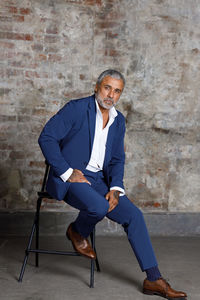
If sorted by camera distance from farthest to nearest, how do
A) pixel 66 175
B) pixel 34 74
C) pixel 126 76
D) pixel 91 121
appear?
1. pixel 126 76
2. pixel 34 74
3. pixel 91 121
4. pixel 66 175

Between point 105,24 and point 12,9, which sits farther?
point 105,24

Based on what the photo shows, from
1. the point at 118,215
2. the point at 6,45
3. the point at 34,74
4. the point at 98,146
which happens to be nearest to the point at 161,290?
the point at 118,215

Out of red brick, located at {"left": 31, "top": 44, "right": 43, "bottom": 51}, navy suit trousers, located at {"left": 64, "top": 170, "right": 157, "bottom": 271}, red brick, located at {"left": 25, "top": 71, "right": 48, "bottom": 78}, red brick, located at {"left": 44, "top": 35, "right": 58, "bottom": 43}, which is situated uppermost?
red brick, located at {"left": 44, "top": 35, "right": 58, "bottom": 43}

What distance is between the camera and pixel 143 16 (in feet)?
14.8

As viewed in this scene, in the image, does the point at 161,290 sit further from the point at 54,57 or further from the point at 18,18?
the point at 18,18

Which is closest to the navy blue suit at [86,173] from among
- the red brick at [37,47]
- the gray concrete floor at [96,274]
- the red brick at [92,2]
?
the gray concrete floor at [96,274]

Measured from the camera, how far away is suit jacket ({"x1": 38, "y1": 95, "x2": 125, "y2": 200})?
9.69ft

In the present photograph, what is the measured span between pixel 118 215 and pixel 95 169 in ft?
1.41

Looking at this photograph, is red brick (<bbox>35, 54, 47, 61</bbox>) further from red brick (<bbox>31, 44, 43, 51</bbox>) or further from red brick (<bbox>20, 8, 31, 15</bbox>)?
red brick (<bbox>20, 8, 31, 15</bbox>)

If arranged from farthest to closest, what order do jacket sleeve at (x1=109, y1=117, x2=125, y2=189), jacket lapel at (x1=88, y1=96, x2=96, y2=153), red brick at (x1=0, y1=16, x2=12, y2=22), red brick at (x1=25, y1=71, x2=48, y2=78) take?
red brick at (x1=25, y1=71, x2=48, y2=78) → red brick at (x1=0, y1=16, x2=12, y2=22) → jacket sleeve at (x1=109, y1=117, x2=125, y2=189) → jacket lapel at (x1=88, y1=96, x2=96, y2=153)

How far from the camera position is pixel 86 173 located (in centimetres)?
313

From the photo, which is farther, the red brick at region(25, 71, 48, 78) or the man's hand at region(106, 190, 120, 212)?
the red brick at region(25, 71, 48, 78)

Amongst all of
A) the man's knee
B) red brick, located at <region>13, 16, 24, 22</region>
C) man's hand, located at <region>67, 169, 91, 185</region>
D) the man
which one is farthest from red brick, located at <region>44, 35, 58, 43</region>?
the man's knee

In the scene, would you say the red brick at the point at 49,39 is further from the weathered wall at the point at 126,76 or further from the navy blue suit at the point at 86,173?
the navy blue suit at the point at 86,173
